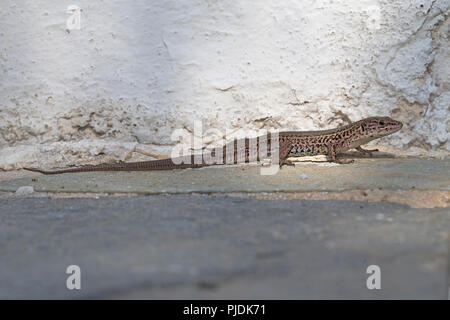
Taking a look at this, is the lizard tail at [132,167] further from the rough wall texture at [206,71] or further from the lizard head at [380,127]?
the lizard head at [380,127]

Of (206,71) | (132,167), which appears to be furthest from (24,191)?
A: (206,71)

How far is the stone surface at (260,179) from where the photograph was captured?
3.76 meters

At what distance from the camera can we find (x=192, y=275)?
6.03 feet

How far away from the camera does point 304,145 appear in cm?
497

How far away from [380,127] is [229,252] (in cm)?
310

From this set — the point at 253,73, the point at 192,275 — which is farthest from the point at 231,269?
the point at 253,73

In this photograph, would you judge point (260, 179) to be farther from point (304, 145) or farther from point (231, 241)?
point (231, 241)

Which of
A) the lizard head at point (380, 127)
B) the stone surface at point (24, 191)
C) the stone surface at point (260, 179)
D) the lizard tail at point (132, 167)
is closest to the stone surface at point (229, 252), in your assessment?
the stone surface at point (260, 179)

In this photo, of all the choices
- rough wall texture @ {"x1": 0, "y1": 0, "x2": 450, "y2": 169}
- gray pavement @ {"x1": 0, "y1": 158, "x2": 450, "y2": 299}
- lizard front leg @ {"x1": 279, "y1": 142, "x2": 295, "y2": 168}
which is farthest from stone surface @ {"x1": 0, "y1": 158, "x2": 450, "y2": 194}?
rough wall texture @ {"x1": 0, "y1": 0, "x2": 450, "y2": 169}

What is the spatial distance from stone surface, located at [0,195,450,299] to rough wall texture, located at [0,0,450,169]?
2.27 meters

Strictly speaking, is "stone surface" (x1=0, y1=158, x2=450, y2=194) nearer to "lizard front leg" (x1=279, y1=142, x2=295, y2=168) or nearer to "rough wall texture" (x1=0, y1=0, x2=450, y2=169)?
"lizard front leg" (x1=279, y1=142, x2=295, y2=168)

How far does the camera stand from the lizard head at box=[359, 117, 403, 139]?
473 cm
